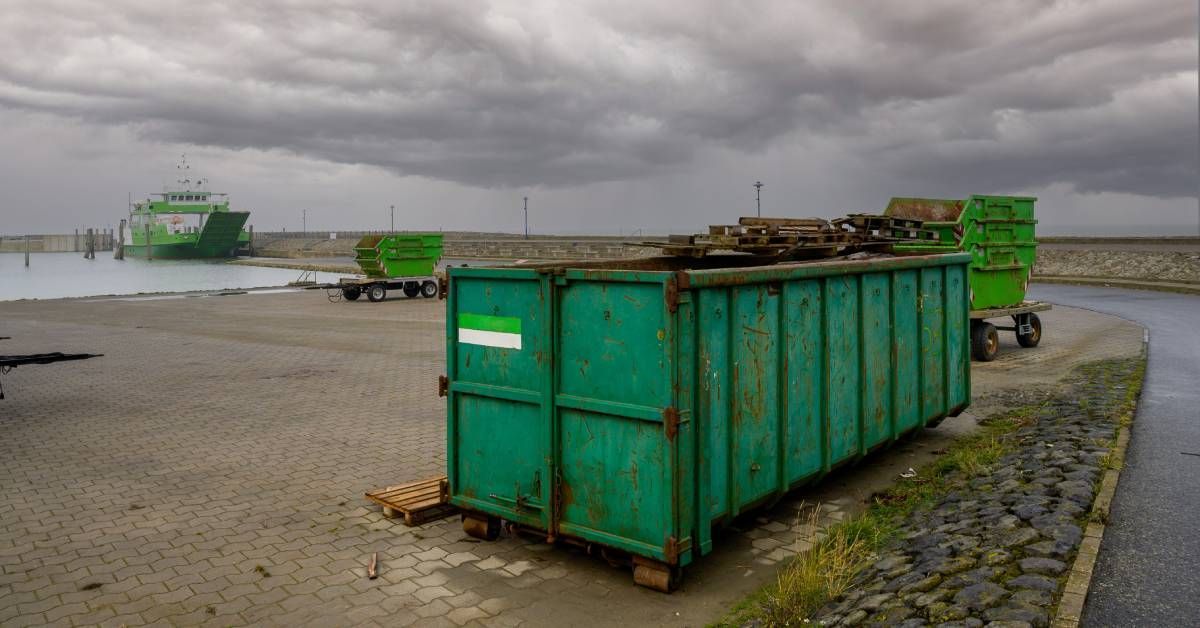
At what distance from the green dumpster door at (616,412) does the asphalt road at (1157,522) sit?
2484mm

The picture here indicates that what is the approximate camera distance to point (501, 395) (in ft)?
18.9

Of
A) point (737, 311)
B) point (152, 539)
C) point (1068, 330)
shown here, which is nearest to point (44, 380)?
point (152, 539)

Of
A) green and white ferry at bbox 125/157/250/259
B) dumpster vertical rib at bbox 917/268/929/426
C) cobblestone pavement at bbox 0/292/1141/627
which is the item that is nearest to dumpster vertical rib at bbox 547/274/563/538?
cobblestone pavement at bbox 0/292/1141/627

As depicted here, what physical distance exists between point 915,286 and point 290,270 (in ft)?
213

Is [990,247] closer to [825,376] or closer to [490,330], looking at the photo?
[825,376]

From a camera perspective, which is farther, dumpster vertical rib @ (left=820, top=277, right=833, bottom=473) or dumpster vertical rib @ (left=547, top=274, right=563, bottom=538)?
dumpster vertical rib @ (left=820, top=277, right=833, bottom=473)

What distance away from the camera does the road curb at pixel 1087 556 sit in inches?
167

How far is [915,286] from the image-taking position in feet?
26.4

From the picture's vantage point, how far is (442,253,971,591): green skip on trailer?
16.4 feet

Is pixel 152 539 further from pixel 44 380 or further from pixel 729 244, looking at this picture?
pixel 44 380

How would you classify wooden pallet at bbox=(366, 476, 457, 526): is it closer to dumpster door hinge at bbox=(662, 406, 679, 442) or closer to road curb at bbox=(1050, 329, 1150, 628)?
dumpster door hinge at bbox=(662, 406, 679, 442)

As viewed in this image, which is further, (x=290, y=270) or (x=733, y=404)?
(x=290, y=270)

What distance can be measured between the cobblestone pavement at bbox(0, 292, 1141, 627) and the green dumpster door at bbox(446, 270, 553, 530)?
1.46ft

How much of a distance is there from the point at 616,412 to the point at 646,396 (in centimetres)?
24
